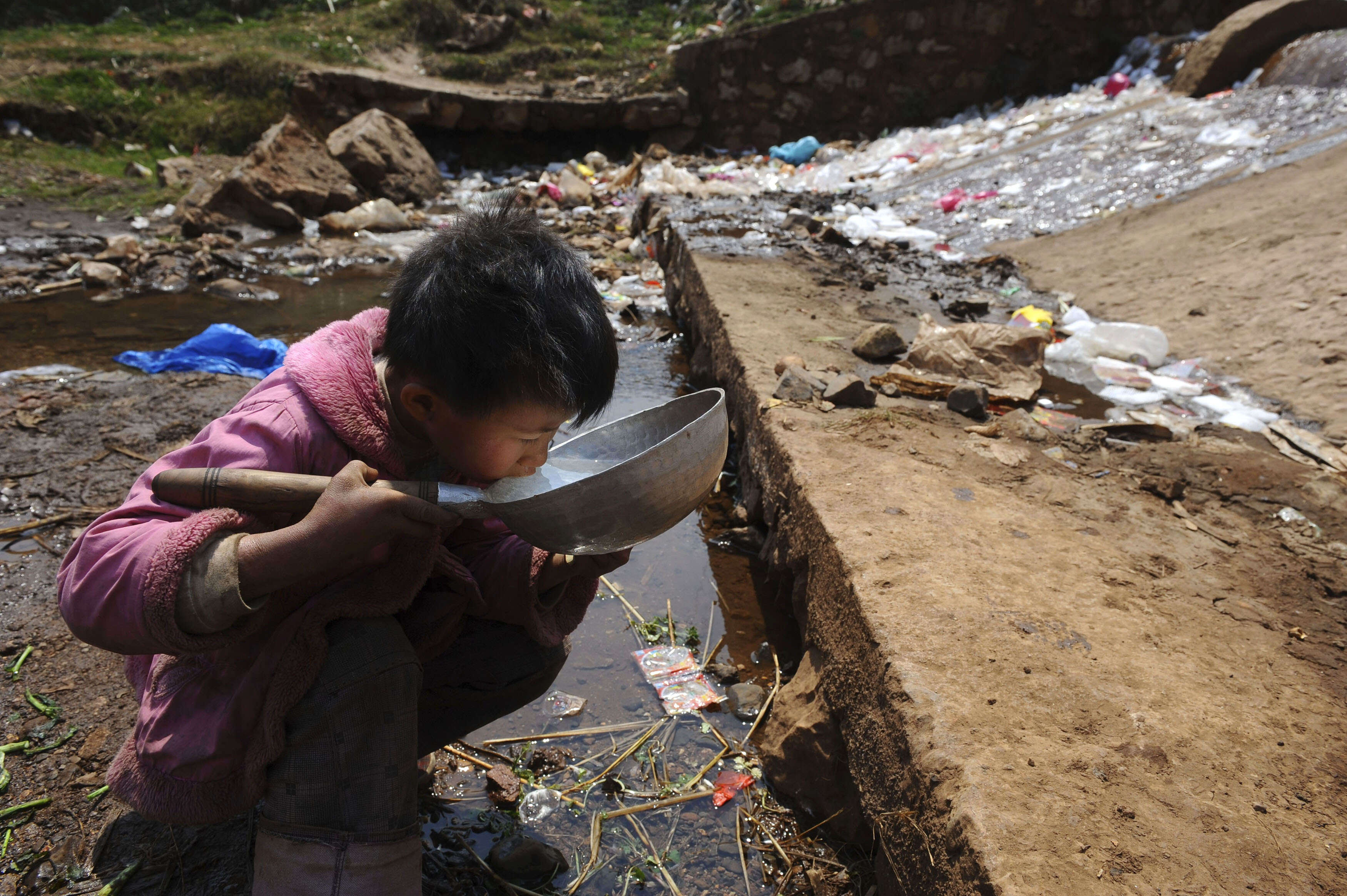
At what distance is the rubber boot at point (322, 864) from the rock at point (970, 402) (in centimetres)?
234

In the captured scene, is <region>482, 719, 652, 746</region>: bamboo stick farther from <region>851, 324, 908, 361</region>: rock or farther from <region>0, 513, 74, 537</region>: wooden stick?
<region>851, 324, 908, 361</region>: rock

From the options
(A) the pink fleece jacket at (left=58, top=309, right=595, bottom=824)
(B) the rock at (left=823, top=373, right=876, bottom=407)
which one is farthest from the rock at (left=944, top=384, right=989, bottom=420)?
(A) the pink fleece jacket at (left=58, top=309, right=595, bottom=824)

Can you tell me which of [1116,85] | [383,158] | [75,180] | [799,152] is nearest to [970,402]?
[383,158]

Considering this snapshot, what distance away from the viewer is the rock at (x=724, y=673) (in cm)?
211

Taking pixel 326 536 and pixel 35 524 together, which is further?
pixel 35 524

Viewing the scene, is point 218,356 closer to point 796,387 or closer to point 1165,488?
point 796,387

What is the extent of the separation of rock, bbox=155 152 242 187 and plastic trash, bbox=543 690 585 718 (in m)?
7.71

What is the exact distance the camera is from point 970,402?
285 centimetres

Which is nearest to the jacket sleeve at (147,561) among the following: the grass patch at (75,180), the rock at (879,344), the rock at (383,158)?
the rock at (879,344)

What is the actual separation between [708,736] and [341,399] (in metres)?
1.19

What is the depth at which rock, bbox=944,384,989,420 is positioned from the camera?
9.36 feet

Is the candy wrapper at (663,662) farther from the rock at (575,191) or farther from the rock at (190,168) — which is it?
the rock at (190,168)

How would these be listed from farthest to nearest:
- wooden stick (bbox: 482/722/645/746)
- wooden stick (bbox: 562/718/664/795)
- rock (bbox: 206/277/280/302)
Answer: rock (bbox: 206/277/280/302) < wooden stick (bbox: 482/722/645/746) < wooden stick (bbox: 562/718/664/795)

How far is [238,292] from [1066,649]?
5.72m
